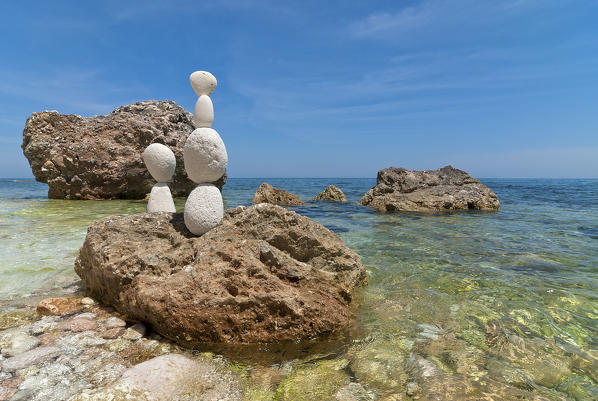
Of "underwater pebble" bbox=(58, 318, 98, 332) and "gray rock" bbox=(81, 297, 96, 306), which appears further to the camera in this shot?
"gray rock" bbox=(81, 297, 96, 306)

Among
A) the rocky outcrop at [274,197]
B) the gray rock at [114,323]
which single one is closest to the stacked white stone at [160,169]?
the gray rock at [114,323]

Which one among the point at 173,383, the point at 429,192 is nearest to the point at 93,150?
the point at 173,383

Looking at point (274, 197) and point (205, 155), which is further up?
point (205, 155)

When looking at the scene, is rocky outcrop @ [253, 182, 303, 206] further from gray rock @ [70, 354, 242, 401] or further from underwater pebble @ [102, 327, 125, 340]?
gray rock @ [70, 354, 242, 401]

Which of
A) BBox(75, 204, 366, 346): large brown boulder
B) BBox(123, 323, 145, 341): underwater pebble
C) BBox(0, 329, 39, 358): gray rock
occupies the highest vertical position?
BBox(75, 204, 366, 346): large brown boulder

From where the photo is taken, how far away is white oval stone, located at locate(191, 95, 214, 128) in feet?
13.2

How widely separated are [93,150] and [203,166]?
1401cm

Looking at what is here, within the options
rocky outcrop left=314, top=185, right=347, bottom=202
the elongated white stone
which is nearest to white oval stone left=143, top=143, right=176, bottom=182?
the elongated white stone

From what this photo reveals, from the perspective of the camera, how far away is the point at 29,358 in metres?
2.44

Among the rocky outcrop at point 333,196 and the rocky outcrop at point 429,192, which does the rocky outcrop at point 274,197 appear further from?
the rocky outcrop at point 429,192

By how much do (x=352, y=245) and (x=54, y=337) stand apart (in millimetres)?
5507

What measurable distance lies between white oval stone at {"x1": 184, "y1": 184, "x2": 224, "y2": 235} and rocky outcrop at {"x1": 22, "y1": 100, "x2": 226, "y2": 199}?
39.3 feet

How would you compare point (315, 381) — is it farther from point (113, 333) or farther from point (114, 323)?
point (114, 323)

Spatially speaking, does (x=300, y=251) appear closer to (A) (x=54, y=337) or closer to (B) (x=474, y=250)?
(A) (x=54, y=337)
